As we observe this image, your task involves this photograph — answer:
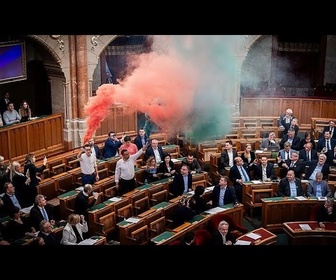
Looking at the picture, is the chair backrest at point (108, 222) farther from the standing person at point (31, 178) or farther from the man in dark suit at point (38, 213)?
the standing person at point (31, 178)

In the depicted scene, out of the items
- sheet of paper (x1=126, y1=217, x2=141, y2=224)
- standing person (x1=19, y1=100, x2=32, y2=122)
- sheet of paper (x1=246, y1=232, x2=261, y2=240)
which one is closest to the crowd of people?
sheet of paper (x1=246, y1=232, x2=261, y2=240)

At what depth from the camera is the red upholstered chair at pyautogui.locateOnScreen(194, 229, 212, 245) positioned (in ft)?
30.4

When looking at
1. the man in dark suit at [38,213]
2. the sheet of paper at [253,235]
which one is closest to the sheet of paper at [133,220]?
the man in dark suit at [38,213]

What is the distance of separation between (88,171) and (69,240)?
240 centimetres

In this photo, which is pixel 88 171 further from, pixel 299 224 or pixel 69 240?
pixel 299 224

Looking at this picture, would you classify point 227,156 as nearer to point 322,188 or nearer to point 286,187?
point 286,187

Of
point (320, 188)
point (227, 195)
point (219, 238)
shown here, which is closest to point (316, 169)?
point (320, 188)

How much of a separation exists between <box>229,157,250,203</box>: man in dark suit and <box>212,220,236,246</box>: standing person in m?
2.20

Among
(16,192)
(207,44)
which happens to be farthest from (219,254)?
(207,44)

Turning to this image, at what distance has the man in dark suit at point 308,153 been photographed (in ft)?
40.8

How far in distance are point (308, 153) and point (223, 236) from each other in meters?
3.86

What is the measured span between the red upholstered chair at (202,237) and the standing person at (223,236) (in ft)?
0.27

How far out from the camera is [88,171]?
444 inches

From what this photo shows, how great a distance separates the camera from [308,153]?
40.9ft
